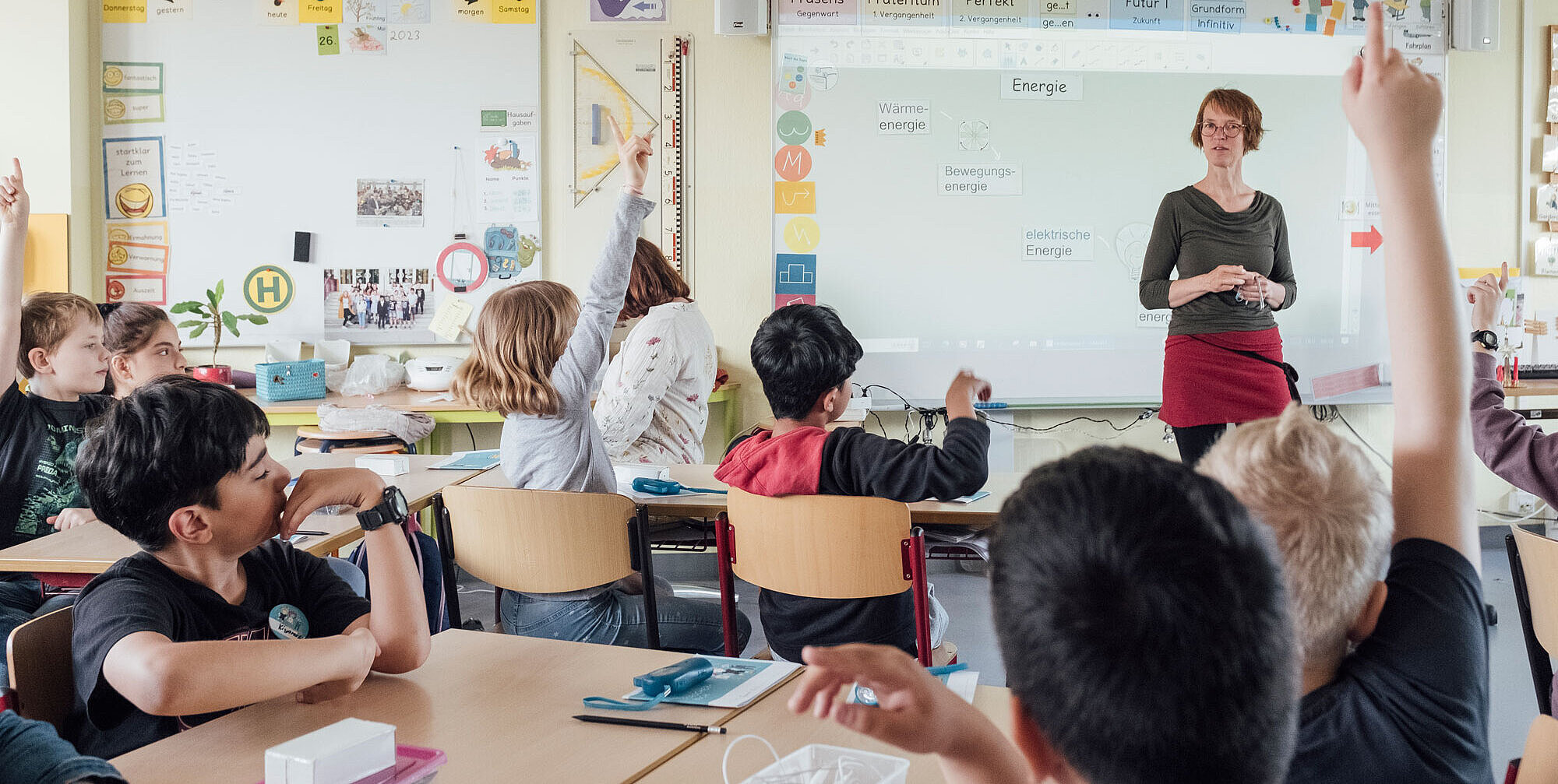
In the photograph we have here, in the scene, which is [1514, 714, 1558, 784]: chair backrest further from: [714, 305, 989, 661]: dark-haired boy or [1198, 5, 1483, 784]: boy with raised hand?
[714, 305, 989, 661]: dark-haired boy

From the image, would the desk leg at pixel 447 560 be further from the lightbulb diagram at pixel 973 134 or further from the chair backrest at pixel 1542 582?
the lightbulb diagram at pixel 973 134

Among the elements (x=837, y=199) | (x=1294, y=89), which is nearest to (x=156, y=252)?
(x=837, y=199)

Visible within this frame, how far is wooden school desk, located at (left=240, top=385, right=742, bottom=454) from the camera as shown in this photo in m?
4.16

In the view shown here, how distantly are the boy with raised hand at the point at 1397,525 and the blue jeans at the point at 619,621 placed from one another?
158 cm

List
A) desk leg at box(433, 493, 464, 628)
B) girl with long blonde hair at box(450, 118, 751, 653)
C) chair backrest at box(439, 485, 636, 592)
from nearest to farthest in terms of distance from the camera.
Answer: chair backrest at box(439, 485, 636, 592)
desk leg at box(433, 493, 464, 628)
girl with long blonde hair at box(450, 118, 751, 653)

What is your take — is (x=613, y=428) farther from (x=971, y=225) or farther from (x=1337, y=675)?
(x=1337, y=675)

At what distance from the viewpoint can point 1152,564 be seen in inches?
20.3

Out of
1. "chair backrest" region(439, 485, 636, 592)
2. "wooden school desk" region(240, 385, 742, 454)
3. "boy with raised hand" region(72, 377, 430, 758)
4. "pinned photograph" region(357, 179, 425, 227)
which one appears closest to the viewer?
"boy with raised hand" region(72, 377, 430, 758)

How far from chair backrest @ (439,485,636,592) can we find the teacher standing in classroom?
1.80m

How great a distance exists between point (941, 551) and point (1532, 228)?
3715 millimetres

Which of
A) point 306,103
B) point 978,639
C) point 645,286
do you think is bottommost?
point 978,639

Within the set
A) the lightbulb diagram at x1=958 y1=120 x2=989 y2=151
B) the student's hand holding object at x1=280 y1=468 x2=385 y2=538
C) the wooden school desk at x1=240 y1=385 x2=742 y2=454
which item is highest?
the lightbulb diagram at x1=958 y1=120 x2=989 y2=151

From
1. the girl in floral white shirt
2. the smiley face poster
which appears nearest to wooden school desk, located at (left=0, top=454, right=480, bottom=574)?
Answer: the girl in floral white shirt

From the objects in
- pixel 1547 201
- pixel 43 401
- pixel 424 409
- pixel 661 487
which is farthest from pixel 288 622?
pixel 1547 201
